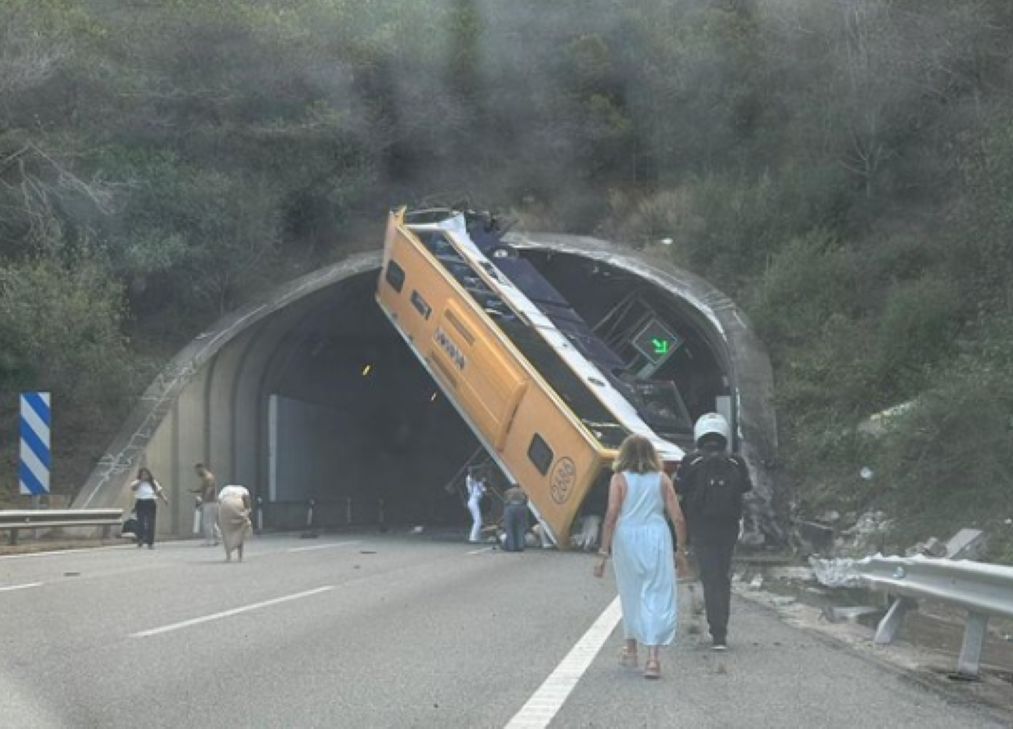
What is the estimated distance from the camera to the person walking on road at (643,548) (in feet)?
28.6

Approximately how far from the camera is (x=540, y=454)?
21.8 m

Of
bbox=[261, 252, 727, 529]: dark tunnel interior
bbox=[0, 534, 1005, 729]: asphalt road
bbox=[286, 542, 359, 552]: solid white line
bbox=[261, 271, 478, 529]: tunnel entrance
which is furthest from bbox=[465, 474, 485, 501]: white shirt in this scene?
bbox=[0, 534, 1005, 729]: asphalt road

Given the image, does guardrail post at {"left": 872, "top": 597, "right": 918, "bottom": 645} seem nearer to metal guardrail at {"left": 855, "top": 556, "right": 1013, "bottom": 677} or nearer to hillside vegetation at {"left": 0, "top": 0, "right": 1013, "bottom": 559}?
metal guardrail at {"left": 855, "top": 556, "right": 1013, "bottom": 677}

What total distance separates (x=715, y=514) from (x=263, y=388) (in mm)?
22230

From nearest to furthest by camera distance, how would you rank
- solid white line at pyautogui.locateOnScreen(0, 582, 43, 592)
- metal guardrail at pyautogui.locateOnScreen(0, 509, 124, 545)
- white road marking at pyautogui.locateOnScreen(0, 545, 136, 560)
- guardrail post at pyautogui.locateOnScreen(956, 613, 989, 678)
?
guardrail post at pyautogui.locateOnScreen(956, 613, 989, 678), solid white line at pyautogui.locateOnScreen(0, 582, 43, 592), white road marking at pyautogui.locateOnScreen(0, 545, 136, 560), metal guardrail at pyautogui.locateOnScreen(0, 509, 124, 545)

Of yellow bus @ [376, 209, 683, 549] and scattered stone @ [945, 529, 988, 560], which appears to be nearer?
scattered stone @ [945, 529, 988, 560]

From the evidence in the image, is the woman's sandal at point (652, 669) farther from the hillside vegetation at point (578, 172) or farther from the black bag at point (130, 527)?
the black bag at point (130, 527)

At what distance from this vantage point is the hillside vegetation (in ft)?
72.2

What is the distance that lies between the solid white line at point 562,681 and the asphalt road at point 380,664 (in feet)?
0.10

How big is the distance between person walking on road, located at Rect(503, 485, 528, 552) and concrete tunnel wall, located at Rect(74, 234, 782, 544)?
3990mm

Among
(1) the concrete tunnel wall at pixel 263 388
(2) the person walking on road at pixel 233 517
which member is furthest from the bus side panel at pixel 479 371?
(2) the person walking on road at pixel 233 517

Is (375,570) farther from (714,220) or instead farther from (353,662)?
(714,220)

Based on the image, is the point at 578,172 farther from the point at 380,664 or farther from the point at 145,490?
the point at 380,664

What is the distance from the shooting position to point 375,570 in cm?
1745
